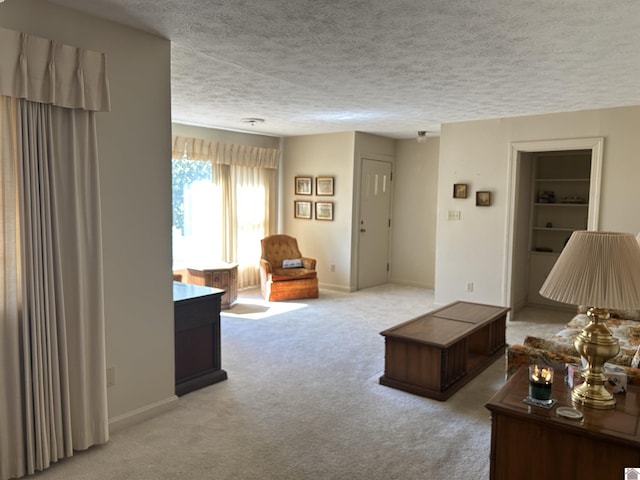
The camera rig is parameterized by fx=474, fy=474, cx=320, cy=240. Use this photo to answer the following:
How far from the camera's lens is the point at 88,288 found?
2.66m

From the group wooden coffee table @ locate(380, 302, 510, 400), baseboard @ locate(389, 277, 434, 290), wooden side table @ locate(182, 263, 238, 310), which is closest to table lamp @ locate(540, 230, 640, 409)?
wooden coffee table @ locate(380, 302, 510, 400)

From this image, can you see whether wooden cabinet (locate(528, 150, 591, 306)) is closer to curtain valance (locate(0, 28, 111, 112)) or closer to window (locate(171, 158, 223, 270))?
window (locate(171, 158, 223, 270))

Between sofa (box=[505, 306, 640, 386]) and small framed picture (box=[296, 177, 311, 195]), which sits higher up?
small framed picture (box=[296, 177, 311, 195])

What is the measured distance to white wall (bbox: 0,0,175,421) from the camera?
9.18ft

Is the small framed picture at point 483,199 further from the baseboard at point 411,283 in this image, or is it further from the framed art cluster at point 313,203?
the framed art cluster at point 313,203

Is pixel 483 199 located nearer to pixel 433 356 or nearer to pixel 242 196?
pixel 433 356

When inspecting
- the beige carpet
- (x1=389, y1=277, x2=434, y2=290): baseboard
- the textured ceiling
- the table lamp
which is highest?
the textured ceiling

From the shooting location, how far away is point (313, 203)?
7.57 meters

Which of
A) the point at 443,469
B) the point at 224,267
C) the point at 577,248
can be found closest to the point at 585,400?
the point at 577,248

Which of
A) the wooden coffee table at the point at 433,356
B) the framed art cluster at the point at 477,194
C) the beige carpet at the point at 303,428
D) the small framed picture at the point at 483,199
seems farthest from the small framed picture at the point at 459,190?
the beige carpet at the point at 303,428

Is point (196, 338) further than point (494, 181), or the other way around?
point (494, 181)

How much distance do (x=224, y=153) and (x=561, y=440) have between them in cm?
578

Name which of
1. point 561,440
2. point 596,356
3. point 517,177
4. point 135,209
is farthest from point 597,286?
point 517,177

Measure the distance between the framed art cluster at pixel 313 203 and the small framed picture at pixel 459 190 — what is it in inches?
78.5
